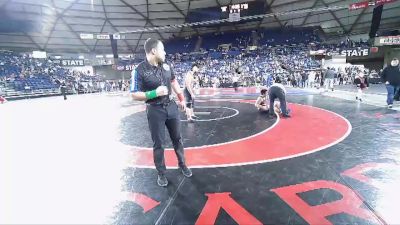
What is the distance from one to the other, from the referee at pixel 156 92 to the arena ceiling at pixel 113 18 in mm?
29366

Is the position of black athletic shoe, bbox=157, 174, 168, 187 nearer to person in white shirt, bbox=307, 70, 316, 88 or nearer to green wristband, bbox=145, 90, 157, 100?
green wristband, bbox=145, 90, 157, 100

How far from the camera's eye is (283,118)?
25.6ft

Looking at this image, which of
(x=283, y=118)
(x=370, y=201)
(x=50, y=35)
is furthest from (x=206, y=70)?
(x=370, y=201)

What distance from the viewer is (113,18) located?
32.8 m

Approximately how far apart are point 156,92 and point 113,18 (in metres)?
33.8

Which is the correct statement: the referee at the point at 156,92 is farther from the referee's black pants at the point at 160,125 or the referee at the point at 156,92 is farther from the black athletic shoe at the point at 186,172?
the black athletic shoe at the point at 186,172

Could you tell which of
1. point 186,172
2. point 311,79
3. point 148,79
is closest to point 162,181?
point 186,172

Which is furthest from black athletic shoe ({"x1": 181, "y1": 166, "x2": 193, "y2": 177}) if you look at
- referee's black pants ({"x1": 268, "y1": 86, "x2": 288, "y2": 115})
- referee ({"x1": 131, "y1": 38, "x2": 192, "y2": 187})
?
referee's black pants ({"x1": 268, "y1": 86, "x2": 288, "y2": 115})

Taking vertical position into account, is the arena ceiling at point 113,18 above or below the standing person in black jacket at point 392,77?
above

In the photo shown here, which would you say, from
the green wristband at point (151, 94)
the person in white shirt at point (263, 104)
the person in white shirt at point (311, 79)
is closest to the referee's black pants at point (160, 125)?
the green wristband at point (151, 94)

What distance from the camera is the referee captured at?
11.1 ft

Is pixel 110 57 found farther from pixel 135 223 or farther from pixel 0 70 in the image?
pixel 135 223

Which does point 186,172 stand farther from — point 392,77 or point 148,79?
point 392,77

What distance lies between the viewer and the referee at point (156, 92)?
337 centimetres
